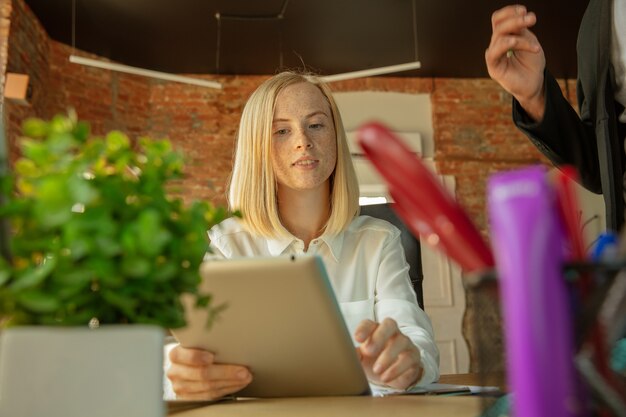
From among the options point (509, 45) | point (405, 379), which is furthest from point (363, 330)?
point (509, 45)

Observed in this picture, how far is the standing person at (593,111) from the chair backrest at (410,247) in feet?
2.39

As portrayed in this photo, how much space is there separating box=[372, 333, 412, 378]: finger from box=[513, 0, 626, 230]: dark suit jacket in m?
0.52

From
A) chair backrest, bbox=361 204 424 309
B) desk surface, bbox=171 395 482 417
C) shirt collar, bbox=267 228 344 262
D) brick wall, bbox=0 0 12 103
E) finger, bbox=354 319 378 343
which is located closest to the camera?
desk surface, bbox=171 395 482 417

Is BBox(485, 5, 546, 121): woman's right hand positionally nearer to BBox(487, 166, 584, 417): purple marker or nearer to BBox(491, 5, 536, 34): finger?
BBox(491, 5, 536, 34): finger

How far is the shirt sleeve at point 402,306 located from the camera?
146cm

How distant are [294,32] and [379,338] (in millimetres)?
5259

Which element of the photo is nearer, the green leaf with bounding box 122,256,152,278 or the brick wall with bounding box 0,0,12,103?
the green leaf with bounding box 122,256,152,278

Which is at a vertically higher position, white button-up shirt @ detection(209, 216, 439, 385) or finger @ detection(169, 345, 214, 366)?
white button-up shirt @ detection(209, 216, 439, 385)

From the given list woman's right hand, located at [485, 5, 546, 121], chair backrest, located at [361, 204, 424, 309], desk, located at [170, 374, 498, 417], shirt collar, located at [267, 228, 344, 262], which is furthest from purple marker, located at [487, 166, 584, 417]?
chair backrest, located at [361, 204, 424, 309]

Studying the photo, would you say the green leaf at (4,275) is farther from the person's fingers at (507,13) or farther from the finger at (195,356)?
the person's fingers at (507,13)

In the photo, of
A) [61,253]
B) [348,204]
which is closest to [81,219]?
[61,253]

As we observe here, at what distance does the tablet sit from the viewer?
35.7 inches

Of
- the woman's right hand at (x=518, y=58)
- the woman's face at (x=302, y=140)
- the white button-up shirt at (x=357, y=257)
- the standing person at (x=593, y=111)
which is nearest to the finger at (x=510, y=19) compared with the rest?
the woman's right hand at (x=518, y=58)

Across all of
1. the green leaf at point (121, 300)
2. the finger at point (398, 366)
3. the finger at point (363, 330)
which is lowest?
the finger at point (398, 366)
